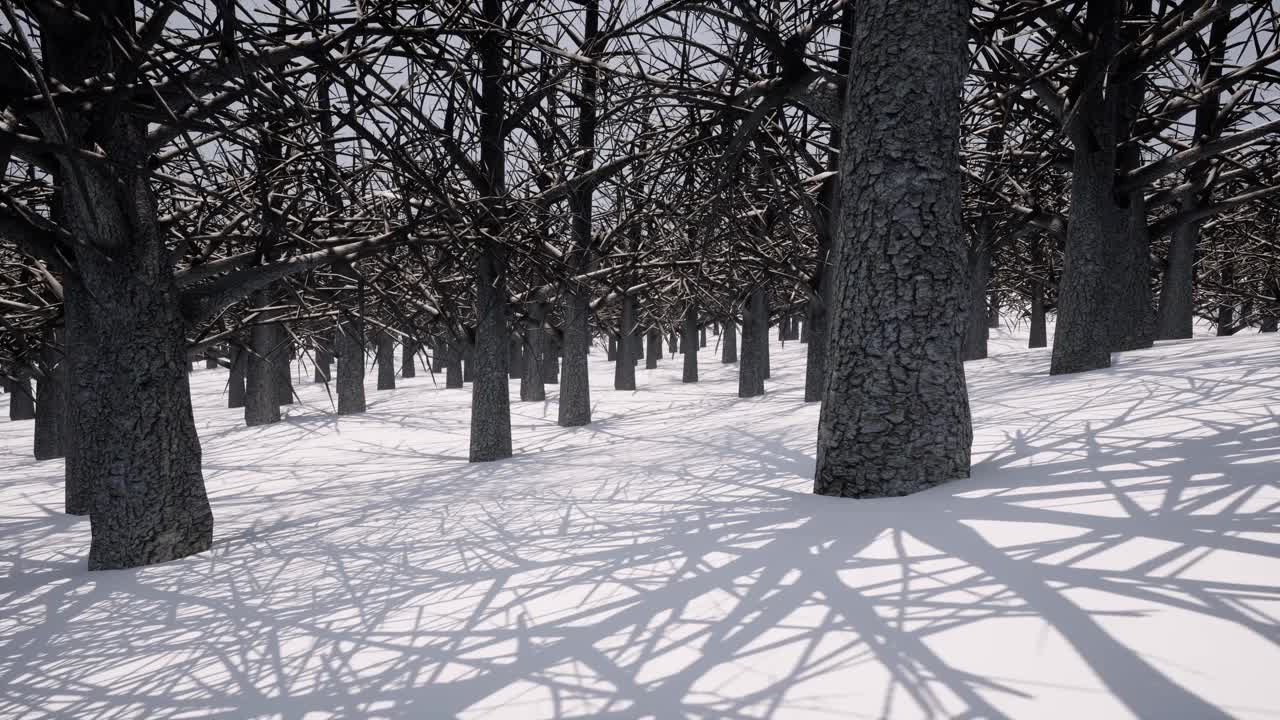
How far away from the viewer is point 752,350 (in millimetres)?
15820

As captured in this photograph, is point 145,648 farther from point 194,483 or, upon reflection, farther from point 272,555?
point 194,483

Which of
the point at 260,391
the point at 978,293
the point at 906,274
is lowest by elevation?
the point at 260,391

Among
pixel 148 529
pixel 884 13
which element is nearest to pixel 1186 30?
pixel 884 13

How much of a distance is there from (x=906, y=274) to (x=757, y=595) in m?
2.28

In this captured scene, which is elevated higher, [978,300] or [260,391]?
[978,300]

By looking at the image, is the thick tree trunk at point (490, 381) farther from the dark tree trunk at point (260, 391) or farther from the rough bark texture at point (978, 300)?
the rough bark texture at point (978, 300)

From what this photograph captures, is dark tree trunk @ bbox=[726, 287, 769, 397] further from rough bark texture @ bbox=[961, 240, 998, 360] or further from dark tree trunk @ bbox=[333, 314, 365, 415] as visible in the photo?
dark tree trunk @ bbox=[333, 314, 365, 415]

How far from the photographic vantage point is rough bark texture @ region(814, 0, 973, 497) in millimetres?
4012

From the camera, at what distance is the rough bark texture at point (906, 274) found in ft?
13.2

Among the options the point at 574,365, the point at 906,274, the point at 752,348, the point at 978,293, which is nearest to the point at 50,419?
the point at 574,365

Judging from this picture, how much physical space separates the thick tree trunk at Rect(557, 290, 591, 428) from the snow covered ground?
5.72 metres

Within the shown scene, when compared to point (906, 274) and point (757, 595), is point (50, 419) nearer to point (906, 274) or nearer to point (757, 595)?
point (757, 595)

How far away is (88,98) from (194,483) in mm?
3174

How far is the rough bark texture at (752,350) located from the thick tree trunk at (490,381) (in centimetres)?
745
